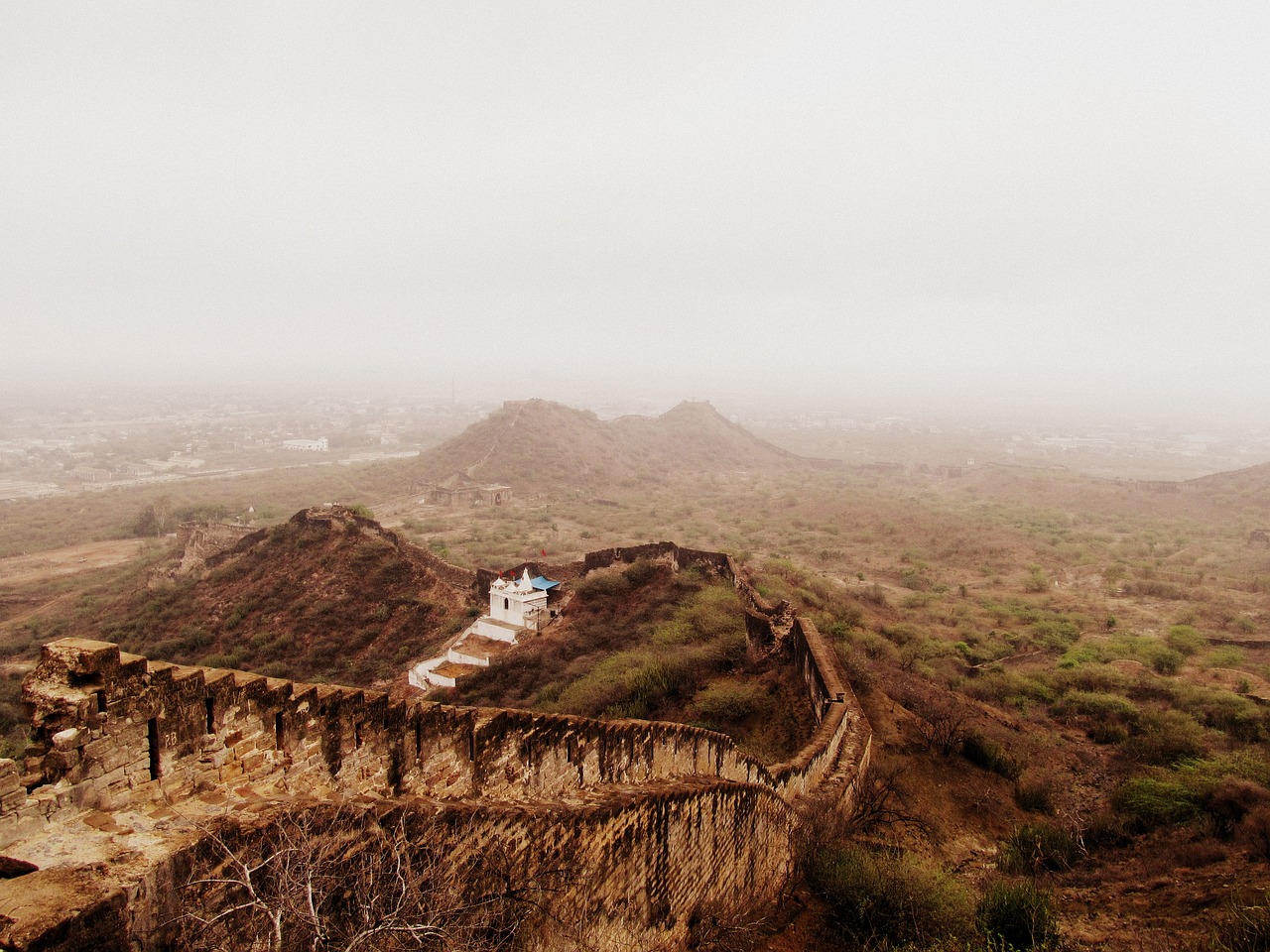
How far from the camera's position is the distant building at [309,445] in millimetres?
117625

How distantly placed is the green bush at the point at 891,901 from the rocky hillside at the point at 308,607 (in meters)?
19.1

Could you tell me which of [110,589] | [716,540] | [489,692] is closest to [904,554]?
[716,540]

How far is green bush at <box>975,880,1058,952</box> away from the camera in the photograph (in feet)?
25.8

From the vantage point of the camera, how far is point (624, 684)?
1769cm

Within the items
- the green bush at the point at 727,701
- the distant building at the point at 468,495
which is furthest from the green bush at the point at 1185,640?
the distant building at the point at 468,495

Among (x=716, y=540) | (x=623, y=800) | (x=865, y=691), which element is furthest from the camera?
(x=716, y=540)

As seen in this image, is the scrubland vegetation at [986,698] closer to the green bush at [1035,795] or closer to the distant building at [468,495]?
the green bush at [1035,795]

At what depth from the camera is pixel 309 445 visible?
12106cm

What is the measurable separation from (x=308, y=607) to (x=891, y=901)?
85.5 feet

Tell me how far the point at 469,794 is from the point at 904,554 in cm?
4470

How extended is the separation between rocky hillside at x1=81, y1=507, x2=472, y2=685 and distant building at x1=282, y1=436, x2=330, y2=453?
88.9m

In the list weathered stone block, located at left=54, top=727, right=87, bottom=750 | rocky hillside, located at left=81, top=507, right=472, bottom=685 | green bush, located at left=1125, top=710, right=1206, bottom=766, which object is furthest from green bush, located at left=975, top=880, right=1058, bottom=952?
rocky hillside, located at left=81, top=507, right=472, bottom=685

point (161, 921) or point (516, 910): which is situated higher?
point (161, 921)

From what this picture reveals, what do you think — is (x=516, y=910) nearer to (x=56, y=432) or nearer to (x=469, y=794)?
(x=469, y=794)
